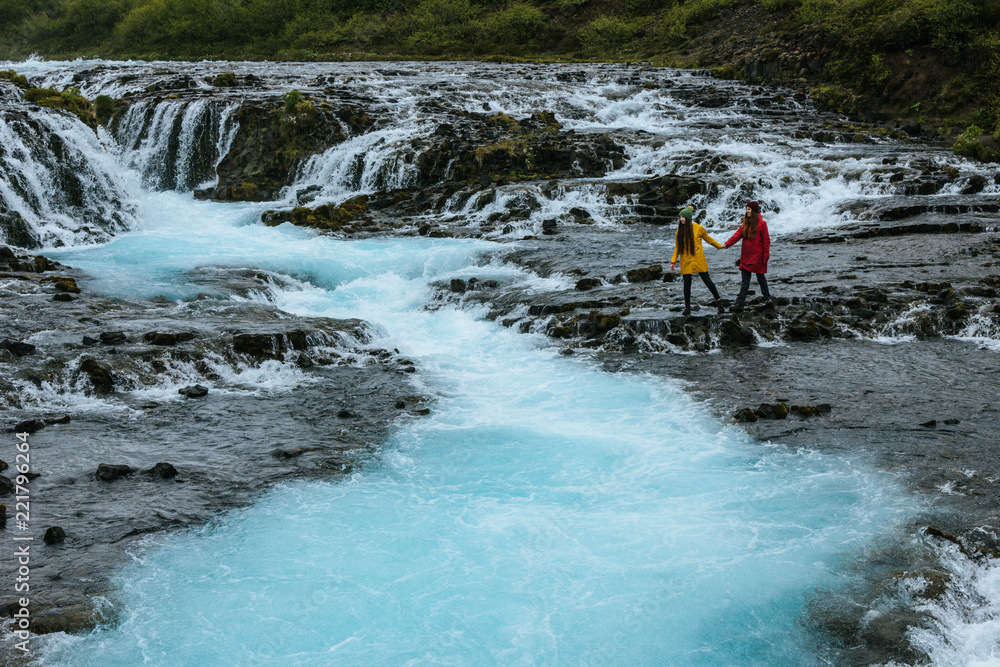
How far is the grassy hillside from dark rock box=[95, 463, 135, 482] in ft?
78.8

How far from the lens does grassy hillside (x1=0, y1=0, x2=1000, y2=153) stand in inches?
1025

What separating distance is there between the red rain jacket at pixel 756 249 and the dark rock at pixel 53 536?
991 centimetres

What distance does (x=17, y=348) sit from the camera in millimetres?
10688

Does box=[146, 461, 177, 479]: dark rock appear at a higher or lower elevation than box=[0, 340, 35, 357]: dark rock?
lower

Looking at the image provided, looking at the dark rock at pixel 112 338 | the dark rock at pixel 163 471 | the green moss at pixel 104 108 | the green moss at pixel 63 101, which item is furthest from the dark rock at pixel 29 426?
the green moss at pixel 104 108

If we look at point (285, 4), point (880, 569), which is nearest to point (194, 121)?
point (880, 569)

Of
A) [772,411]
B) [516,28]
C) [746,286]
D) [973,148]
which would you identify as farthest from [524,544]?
[516,28]

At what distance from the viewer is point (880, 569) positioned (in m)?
6.26

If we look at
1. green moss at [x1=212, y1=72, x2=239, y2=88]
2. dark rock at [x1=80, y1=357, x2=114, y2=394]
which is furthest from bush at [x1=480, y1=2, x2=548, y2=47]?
dark rock at [x1=80, y1=357, x2=114, y2=394]

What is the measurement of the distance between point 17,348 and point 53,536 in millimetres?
5014

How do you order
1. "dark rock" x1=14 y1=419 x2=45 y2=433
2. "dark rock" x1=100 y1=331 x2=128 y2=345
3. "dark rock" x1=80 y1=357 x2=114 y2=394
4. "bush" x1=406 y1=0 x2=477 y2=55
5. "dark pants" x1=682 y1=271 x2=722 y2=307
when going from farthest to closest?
"bush" x1=406 y1=0 x2=477 y2=55 < "dark pants" x1=682 y1=271 x2=722 y2=307 < "dark rock" x1=100 y1=331 x2=128 y2=345 < "dark rock" x1=80 y1=357 x2=114 y2=394 < "dark rock" x1=14 y1=419 x2=45 y2=433

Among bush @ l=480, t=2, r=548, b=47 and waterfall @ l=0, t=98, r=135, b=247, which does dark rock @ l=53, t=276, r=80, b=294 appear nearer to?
waterfall @ l=0, t=98, r=135, b=247

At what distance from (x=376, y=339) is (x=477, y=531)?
21.0 feet

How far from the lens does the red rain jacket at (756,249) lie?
12.1m
